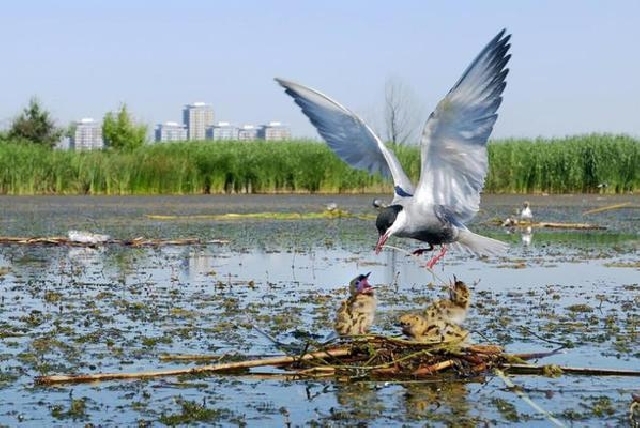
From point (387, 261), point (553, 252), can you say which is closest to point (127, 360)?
point (387, 261)

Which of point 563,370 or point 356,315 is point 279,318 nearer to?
point 356,315

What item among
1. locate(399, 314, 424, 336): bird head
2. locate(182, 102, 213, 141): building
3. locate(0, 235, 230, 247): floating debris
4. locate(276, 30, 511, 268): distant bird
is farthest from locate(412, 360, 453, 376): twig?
locate(182, 102, 213, 141): building

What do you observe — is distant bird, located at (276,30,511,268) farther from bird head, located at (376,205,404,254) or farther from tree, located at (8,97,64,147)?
tree, located at (8,97,64,147)

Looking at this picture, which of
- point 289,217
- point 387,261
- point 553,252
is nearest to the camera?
point 387,261

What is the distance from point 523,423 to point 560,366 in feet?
4.29

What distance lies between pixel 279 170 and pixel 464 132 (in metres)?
29.3

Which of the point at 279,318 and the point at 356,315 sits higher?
the point at 356,315

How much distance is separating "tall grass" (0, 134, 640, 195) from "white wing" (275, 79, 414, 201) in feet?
85.3

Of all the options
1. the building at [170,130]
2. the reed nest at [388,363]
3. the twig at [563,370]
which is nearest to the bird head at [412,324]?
the reed nest at [388,363]

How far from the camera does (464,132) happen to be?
925cm

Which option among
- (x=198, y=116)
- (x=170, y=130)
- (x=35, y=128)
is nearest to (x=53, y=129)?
(x=35, y=128)

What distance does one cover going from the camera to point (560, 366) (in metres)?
7.71

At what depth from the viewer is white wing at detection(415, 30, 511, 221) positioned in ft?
29.8

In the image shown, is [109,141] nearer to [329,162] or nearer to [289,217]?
[329,162]
